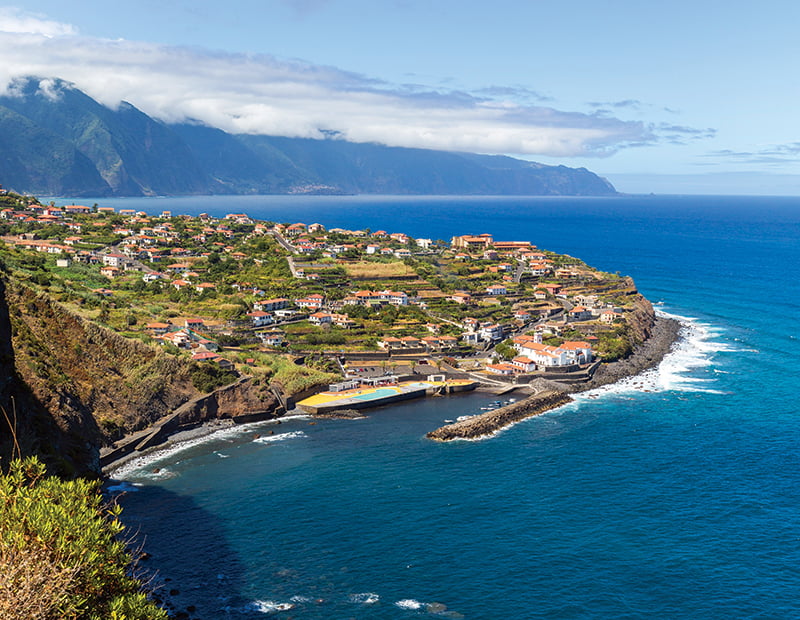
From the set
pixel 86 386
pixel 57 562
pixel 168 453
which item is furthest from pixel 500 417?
pixel 57 562

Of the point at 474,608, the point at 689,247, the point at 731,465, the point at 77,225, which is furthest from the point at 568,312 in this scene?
the point at 689,247

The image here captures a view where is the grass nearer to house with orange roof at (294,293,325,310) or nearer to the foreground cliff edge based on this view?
the foreground cliff edge

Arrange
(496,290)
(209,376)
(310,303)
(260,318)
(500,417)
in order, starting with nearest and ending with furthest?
(500,417)
(209,376)
(260,318)
(310,303)
(496,290)

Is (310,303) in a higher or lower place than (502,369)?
higher

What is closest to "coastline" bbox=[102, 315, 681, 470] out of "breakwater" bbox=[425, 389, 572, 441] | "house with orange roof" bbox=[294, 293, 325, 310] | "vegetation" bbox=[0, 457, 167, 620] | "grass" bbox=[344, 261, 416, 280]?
"breakwater" bbox=[425, 389, 572, 441]

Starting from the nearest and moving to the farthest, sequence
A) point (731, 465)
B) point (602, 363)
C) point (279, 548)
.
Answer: point (279, 548), point (731, 465), point (602, 363)

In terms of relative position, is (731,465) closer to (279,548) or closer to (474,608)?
(474,608)

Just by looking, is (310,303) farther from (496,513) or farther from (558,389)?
(496,513)
